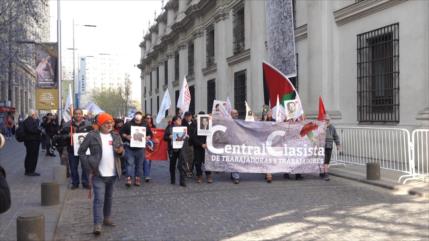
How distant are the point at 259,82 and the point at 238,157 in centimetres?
1158

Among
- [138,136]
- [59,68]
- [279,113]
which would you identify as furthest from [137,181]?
[59,68]

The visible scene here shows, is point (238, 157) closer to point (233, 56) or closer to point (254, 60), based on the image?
point (254, 60)

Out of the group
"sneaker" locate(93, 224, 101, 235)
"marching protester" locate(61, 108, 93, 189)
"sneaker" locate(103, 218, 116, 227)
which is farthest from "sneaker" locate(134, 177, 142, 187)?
"sneaker" locate(93, 224, 101, 235)

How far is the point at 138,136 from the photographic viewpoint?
38.9 ft

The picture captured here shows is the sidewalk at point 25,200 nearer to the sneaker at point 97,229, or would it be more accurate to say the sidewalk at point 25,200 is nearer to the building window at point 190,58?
the sneaker at point 97,229

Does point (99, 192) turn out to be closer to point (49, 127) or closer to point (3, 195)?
point (3, 195)

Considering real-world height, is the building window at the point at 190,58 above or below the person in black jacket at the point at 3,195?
above

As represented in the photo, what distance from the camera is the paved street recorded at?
706 cm

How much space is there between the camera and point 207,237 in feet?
22.8

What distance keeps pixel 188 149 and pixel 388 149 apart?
494 cm

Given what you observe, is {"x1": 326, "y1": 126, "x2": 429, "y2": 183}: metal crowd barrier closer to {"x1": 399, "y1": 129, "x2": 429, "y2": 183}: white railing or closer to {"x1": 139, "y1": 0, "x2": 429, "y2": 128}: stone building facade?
{"x1": 399, "y1": 129, "x2": 429, "y2": 183}: white railing

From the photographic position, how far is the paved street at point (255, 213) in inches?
278

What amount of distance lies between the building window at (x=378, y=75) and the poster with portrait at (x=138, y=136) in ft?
22.9

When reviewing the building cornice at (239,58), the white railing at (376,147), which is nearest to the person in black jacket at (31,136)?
the white railing at (376,147)
